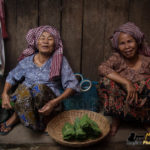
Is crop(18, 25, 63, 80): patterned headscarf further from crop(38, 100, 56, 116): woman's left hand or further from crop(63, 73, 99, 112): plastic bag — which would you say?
crop(63, 73, 99, 112): plastic bag

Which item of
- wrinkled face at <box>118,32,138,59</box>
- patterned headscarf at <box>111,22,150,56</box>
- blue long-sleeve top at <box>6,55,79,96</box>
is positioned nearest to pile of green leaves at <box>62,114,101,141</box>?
blue long-sleeve top at <box>6,55,79,96</box>

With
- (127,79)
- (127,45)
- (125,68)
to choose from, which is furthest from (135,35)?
(127,79)

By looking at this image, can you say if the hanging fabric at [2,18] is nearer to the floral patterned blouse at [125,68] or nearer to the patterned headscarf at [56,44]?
the patterned headscarf at [56,44]

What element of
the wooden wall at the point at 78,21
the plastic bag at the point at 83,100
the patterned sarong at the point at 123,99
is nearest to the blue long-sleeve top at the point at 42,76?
the plastic bag at the point at 83,100

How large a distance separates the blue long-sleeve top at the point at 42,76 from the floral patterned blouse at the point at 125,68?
381 millimetres

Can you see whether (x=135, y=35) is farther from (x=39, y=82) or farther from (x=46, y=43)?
(x=39, y=82)

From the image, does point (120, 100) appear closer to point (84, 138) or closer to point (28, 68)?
point (84, 138)

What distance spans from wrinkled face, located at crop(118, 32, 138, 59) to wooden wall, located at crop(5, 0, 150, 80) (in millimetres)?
580

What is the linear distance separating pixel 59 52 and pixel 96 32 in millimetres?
778

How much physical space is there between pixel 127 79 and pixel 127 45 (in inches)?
17.2

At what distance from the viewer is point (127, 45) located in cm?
240

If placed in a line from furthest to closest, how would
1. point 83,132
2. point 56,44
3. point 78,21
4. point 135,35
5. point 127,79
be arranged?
point 78,21, point 56,44, point 135,35, point 127,79, point 83,132

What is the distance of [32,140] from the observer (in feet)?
7.27

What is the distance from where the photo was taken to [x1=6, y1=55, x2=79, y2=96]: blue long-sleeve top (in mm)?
2389
